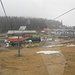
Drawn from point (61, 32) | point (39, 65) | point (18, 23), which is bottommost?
point (39, 65)

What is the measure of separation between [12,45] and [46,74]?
39.3ft

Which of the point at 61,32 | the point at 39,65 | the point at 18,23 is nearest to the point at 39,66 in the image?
the point at 39,65

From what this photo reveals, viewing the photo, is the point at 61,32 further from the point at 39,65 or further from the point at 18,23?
the point at 39,65

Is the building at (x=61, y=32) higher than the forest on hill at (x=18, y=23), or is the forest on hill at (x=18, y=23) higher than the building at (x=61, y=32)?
the forest on hill at (x=18, y=23)

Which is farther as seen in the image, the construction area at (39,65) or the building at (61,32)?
the building at (61,32)

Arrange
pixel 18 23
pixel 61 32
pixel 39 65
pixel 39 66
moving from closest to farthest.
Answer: pixel 39 66, pixel 39 65, pixel 18 23, pixel 61 32

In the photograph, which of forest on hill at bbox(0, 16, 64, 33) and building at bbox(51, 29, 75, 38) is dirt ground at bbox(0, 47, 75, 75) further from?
building at bbox(51, 29, 75, 38)

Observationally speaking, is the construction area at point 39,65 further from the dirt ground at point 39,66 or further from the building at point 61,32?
the building at point 61,32

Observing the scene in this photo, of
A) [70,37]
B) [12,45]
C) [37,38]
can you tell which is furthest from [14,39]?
[70,37]

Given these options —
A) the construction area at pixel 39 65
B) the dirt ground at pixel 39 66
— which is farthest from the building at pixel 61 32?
the dirt ground at pixel 39 66

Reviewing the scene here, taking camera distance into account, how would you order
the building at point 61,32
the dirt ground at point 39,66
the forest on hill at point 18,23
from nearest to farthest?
1. the dirt ground at point 39,66
2. the forest on hill at point 18,23
3. the building at point 61,32

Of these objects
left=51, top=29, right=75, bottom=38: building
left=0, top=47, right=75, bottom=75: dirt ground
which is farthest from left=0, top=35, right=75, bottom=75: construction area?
Result: left=51, top=29, right=75, bottom=38: building

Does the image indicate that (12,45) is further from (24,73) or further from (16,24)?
(24,73)

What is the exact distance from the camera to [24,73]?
3250 millimetres
